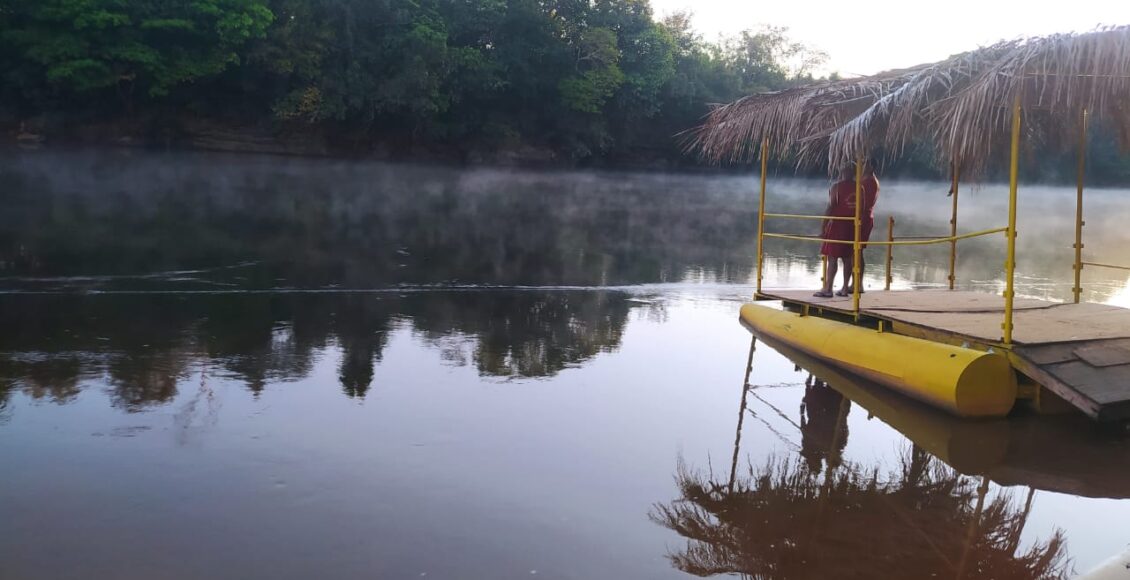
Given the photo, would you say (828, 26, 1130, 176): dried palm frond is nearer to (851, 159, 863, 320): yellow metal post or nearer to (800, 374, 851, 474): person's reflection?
(851, 159, 863, 320): yellow metal post

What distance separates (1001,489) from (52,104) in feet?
128

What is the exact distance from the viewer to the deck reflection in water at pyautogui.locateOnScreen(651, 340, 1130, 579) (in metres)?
4.62

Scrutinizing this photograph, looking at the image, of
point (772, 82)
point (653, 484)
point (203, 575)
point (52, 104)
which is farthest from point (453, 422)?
point (772, 82)

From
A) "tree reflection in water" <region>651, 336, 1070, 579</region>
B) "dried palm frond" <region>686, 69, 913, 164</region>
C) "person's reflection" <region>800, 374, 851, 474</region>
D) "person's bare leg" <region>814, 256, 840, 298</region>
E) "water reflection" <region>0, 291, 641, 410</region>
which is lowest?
"tree reflection in water" <region>651, 336, 1070, 579</region>

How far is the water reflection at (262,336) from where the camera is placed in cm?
750

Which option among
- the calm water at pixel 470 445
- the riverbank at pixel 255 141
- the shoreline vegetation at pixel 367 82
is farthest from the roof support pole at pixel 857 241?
the riverbank at pixel 255 141

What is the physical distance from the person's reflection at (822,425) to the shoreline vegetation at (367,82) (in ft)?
75.5

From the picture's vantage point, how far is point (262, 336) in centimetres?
928

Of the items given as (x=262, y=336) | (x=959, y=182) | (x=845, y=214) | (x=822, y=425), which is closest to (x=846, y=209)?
(x=845, y=214)

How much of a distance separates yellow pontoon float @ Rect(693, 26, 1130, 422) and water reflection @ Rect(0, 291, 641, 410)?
2530 millimetres

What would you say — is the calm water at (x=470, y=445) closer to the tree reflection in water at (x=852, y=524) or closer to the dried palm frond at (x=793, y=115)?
the tree reflection in water at (x=852, y=524)

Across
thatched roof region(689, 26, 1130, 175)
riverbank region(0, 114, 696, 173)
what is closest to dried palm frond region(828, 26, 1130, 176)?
thatched roof region(689, 26, 1130, 175)

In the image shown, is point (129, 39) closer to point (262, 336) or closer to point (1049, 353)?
point (262, 336)

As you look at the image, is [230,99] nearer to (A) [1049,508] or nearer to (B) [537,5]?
(B) [537,5]
